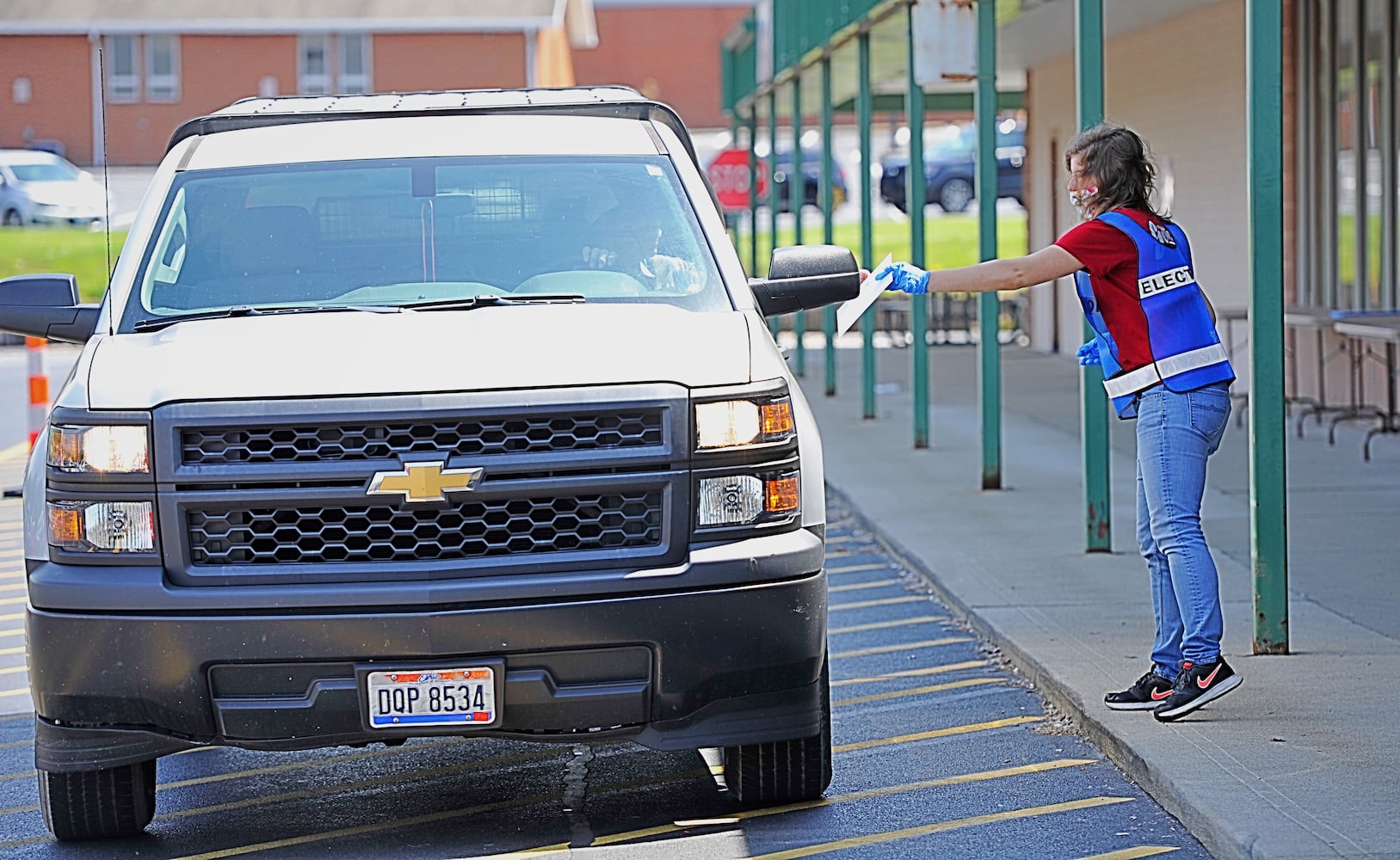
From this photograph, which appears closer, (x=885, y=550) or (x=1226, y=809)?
(x=1226, y=809)

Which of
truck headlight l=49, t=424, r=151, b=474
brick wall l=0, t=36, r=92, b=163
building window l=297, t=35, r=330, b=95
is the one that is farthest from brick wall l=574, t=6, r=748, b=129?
truck headlight l=49, t=424, r=151, b=474

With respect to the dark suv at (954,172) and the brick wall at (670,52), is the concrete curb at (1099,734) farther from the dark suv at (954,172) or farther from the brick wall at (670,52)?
the brick wall at (670,52)

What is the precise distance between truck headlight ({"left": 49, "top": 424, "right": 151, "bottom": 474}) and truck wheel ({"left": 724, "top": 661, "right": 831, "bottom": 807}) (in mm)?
1779

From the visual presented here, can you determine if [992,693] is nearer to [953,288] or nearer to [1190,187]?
[953,288]

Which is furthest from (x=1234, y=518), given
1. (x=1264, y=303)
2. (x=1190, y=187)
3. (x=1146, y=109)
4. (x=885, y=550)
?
(x=1146, y=109)

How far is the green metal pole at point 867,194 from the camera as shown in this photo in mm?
16859

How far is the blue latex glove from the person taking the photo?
587cm

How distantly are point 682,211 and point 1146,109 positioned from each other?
16.3 m

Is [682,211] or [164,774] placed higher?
[682,211]

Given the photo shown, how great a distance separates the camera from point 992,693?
7.08 meters

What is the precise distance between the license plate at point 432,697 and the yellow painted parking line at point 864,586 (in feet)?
15.6

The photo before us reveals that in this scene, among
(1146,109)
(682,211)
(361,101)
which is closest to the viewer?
(682,211)

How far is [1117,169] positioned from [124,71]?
→ 4865cm

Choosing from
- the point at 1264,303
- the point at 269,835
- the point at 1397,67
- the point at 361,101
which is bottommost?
the point at 269,835
